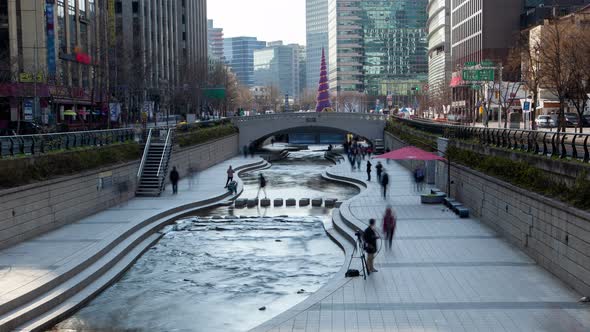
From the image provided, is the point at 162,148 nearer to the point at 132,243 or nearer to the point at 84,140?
the point at 84,140

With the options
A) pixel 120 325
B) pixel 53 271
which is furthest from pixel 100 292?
pixel 120 325

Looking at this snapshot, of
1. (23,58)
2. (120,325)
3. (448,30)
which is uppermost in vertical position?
(448,30)

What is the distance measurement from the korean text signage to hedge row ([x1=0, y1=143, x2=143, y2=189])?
25.8m

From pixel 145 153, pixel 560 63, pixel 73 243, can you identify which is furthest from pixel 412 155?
pixel 73 243

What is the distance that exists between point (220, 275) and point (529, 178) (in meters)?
10.8

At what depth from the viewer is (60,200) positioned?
29.7 metres

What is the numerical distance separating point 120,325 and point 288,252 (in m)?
9.65

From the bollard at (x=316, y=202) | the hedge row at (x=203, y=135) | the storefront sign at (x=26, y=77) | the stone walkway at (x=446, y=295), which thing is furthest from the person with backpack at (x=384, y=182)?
the storefront sign at (x=26, y=77)

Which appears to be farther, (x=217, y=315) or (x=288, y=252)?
(x=288, y=252)

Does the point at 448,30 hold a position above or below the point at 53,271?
above

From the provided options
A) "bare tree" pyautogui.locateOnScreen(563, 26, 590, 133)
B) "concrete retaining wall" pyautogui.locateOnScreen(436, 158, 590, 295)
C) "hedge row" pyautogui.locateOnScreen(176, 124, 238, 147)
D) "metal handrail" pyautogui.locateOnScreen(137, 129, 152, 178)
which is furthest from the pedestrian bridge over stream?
"concrete retaining wall" pyautogui.locateOnScreen(436, 158, 590, 295)

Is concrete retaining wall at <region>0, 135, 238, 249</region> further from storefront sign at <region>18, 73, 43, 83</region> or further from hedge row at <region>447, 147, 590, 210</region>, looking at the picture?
storefront sign at <region>18, 73, 43, 83</region>

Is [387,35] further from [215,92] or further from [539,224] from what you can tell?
[539,224]

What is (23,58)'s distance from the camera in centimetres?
6262
